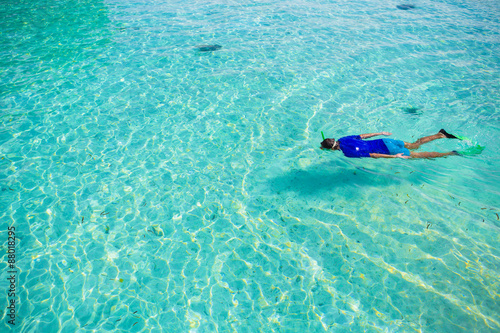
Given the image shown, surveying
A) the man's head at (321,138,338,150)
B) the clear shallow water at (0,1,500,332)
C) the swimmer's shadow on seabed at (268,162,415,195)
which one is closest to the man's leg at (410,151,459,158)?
the clear shallow water at (0,1,500,332)

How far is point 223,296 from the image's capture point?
4.95 metres

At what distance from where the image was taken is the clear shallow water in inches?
191

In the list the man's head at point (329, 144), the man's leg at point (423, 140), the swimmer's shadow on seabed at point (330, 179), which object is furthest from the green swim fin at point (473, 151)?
the man's head at point (329, 144)

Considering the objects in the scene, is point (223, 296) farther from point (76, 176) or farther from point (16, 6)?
point (16, 6)

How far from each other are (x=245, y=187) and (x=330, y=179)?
78.4 inches

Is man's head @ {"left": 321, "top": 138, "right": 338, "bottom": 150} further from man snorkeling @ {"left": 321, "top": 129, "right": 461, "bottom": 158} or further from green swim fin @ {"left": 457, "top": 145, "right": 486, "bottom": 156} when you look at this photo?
green swim fin @ {"left": 457, "top": 145, "right": 486, "bottom": 156}

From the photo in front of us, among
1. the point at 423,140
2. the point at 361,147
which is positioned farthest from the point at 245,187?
the point at 423,140

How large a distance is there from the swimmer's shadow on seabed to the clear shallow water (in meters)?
0.04

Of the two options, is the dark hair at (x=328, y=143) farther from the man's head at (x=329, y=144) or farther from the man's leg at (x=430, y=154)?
the man's leg at (x=430, y=154)

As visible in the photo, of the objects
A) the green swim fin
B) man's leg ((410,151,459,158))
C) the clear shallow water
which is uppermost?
man's leg ((410,151,459,158))

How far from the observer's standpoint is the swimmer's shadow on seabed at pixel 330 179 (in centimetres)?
680

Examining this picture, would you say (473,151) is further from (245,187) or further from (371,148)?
(245,187)

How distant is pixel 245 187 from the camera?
681cm

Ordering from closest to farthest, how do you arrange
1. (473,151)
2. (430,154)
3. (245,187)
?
(245,187) < (430,154) < (473,151)
